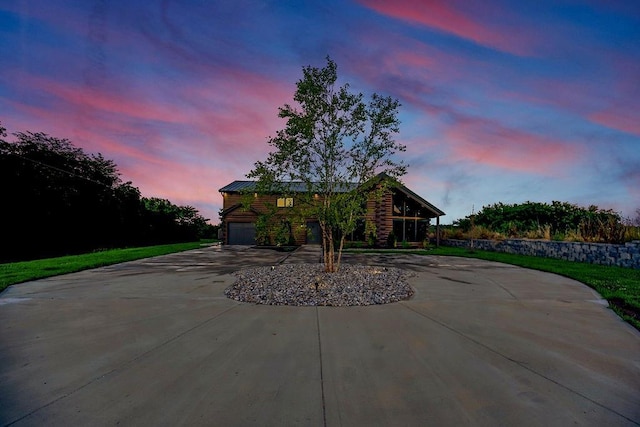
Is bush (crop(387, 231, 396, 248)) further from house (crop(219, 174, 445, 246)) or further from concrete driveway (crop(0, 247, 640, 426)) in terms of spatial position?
concrete driveway (crop(0, 247, 640, 426))

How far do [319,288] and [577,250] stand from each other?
1616 cm

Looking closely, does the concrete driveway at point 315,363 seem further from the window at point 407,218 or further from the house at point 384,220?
the window at point 407,218

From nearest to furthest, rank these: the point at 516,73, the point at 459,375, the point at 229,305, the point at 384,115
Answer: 1. the point at 459,375
2. the point at 229,305
3. the point at 384,115
4. the point at 516,73

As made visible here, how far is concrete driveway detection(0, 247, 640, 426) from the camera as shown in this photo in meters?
2.79

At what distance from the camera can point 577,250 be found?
15875mm

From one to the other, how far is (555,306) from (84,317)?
10.4m

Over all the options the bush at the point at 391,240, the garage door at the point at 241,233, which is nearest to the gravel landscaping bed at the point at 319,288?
the bush at the point at 391,240

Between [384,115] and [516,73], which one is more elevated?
[516,73]

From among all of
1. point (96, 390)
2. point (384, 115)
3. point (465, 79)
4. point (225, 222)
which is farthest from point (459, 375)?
point (225, 222)

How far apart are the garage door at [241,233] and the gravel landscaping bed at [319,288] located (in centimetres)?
1861

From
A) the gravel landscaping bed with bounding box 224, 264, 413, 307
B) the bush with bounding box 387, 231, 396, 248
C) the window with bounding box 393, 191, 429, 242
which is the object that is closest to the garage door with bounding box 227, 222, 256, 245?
the bush with bounding box 387, 231, 396, 248

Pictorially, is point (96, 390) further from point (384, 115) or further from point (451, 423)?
point (384, 115)

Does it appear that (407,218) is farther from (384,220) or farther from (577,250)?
(577,250)

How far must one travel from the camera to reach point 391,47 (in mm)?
10781
